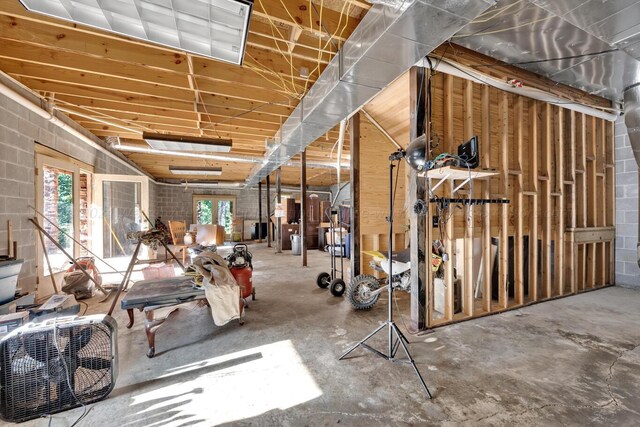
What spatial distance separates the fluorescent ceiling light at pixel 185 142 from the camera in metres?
4.43

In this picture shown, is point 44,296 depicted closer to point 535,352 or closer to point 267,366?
point 267,366

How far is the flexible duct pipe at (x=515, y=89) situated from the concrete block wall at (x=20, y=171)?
15.4 feet

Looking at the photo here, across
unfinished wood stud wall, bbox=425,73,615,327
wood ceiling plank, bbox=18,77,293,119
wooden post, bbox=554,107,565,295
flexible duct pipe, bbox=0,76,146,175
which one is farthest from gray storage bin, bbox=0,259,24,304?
wooden post, bbox=554,107,565,295

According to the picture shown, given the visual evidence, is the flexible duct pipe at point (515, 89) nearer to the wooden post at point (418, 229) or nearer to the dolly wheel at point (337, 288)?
the wooden post at point (418, 229)

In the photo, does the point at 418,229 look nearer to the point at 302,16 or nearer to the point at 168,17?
the point at 302,16

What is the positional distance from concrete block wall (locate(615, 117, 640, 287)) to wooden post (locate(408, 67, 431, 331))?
3993mm

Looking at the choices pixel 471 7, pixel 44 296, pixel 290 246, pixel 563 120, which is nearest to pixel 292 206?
pixel 290 246

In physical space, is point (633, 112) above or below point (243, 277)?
above

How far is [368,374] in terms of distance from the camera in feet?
6.38

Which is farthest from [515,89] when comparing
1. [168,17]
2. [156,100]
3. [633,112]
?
[156,100]

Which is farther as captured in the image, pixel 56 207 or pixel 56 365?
pixel 56 207

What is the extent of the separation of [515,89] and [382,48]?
2140 mm

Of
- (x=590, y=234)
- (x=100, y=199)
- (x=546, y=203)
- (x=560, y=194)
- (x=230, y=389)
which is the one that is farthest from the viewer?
(x=100, y=199)

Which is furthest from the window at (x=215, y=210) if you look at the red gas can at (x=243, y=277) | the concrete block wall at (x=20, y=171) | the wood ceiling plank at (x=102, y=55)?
the wood ceiling plank at (x=102, y=55)
